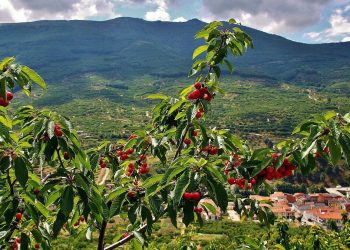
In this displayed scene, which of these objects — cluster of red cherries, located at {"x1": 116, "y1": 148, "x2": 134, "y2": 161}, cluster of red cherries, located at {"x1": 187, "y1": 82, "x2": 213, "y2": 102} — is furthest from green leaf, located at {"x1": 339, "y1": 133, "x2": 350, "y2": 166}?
cluster of red cherries, located at {"x1": 116, "y1": 148, "x2": 134, "y2": 161}

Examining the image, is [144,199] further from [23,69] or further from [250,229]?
[250,229]

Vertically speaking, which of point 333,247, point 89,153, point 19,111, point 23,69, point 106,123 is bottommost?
point 106,123

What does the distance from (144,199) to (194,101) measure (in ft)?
4.67

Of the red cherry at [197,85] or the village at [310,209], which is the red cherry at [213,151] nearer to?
the red cherry at [197,85]

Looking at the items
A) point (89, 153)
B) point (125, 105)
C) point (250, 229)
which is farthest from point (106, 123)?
point (89, 153)

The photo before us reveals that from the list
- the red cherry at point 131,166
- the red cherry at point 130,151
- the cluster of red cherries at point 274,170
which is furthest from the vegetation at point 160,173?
the red cherry at point 130,151

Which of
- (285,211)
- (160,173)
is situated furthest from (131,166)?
(285,211)

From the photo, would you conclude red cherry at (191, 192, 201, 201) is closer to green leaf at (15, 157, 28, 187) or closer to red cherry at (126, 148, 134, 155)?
green leaf at (15, 157, 28, 187)

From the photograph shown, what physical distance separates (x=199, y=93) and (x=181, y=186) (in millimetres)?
1821

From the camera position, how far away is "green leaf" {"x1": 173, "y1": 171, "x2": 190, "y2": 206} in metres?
3.01

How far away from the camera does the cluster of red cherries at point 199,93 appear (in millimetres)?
4645

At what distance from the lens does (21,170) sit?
3543 millimetres

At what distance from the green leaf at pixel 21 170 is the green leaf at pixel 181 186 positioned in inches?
58.0

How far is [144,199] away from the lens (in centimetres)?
408
